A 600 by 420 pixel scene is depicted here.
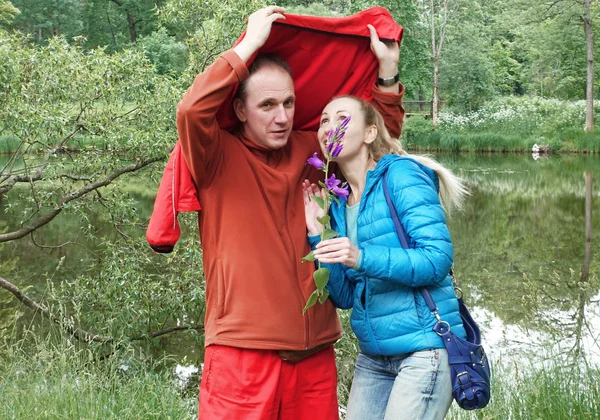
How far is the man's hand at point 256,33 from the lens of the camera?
238 cm

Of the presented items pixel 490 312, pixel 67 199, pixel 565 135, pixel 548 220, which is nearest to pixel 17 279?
pixel 67 199

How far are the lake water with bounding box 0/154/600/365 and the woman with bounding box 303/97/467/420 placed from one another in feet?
6.49

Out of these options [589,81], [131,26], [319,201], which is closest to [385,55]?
[319,201]

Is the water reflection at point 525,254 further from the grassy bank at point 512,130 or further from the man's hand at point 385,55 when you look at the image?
the grassy bank at point 512,130

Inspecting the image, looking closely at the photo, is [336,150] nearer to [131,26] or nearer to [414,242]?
[414,242]

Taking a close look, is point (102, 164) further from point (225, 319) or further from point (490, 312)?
point (490, 312)

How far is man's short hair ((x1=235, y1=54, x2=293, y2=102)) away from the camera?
255 centimetres

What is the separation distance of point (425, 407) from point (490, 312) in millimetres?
7260

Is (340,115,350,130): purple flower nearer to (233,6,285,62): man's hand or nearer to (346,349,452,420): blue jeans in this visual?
(233,6,285,62): man's hand

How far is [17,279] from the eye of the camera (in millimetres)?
10250

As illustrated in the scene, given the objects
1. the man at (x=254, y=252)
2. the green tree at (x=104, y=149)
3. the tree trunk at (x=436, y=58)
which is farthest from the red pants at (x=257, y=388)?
the tree trunk at (x=436, y=58)

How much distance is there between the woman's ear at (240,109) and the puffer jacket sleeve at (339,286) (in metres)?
0.51

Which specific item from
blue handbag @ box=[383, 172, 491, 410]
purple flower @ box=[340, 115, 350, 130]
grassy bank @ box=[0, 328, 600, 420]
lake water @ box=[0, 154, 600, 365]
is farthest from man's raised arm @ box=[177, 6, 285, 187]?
lake water @ box=[0, 154, 600, 365]

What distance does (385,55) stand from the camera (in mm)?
2824
